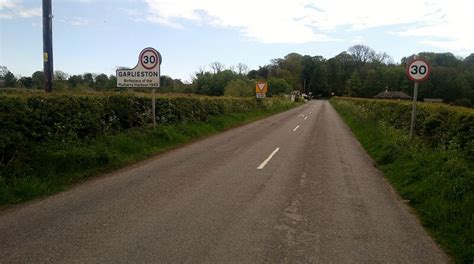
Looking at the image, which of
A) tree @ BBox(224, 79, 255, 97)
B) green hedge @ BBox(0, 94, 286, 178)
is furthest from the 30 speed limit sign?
tree @ BBox(224, 79, 255, 97)

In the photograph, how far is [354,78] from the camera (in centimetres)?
13812

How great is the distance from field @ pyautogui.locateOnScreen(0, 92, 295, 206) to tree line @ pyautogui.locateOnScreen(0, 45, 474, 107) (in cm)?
4108

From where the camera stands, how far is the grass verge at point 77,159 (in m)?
6.95

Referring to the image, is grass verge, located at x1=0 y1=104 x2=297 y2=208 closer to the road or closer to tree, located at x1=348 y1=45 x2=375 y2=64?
the road

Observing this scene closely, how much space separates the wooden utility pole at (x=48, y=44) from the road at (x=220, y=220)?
12.6 ft

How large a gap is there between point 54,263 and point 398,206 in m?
5.78

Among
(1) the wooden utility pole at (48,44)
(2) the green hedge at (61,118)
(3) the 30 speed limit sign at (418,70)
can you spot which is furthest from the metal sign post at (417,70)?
(1) the wooden utility pole at (48,44)

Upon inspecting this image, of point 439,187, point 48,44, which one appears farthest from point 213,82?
point 439,187

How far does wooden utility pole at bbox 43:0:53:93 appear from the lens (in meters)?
10.3

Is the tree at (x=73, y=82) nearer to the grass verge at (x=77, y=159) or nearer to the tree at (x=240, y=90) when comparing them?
the grass verge at (x=77, y=159)

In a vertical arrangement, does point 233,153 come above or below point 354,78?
below

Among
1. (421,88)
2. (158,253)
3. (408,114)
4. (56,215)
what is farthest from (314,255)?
(421,88)

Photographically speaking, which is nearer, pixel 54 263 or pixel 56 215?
pixel 54 263

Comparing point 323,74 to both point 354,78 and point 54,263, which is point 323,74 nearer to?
point 354,78
